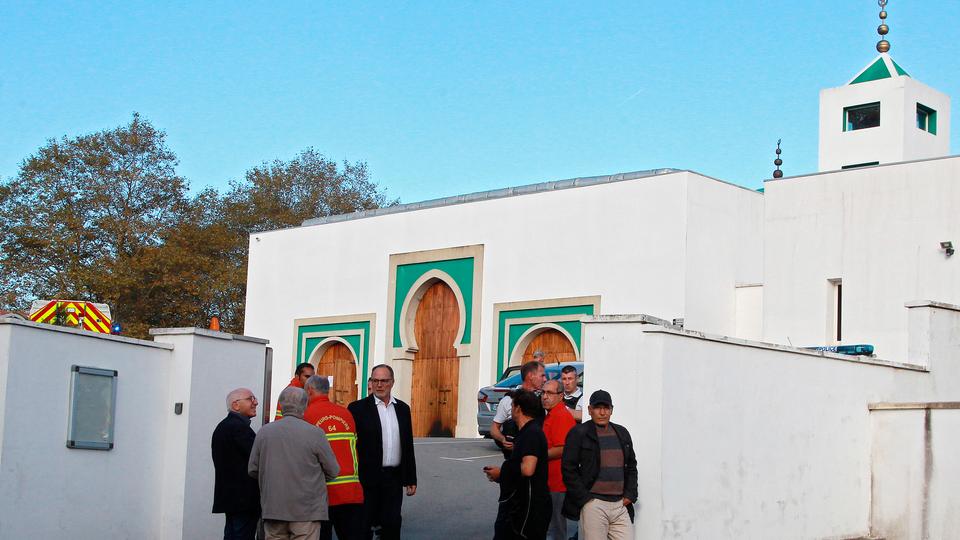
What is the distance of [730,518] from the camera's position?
13.4 metres

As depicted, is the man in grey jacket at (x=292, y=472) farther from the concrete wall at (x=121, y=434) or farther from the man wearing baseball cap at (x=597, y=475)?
the concrete wall at (x=121, y=434)

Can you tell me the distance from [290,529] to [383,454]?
5.65ft

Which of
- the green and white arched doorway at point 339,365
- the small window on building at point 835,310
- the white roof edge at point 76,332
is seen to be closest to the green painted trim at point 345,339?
the green and white arched doorway at point 339,365

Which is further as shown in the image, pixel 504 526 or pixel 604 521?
pixel 604 521

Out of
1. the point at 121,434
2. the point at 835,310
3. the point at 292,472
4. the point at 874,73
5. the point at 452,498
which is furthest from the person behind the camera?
the point at 874,73

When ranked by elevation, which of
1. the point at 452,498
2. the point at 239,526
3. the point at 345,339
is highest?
the point at 345,339

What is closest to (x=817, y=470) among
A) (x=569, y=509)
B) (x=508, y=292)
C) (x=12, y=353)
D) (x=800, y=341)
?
(x=569, y=509)

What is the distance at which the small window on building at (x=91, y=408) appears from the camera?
1264cm

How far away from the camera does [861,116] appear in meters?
33.0

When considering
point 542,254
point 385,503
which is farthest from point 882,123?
point 385,503

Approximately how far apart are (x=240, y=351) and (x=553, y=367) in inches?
370

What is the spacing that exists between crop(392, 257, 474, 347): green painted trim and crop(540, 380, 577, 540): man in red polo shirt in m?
21.2

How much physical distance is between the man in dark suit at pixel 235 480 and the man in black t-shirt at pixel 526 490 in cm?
219

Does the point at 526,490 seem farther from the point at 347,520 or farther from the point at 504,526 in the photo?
the point at 347,520
